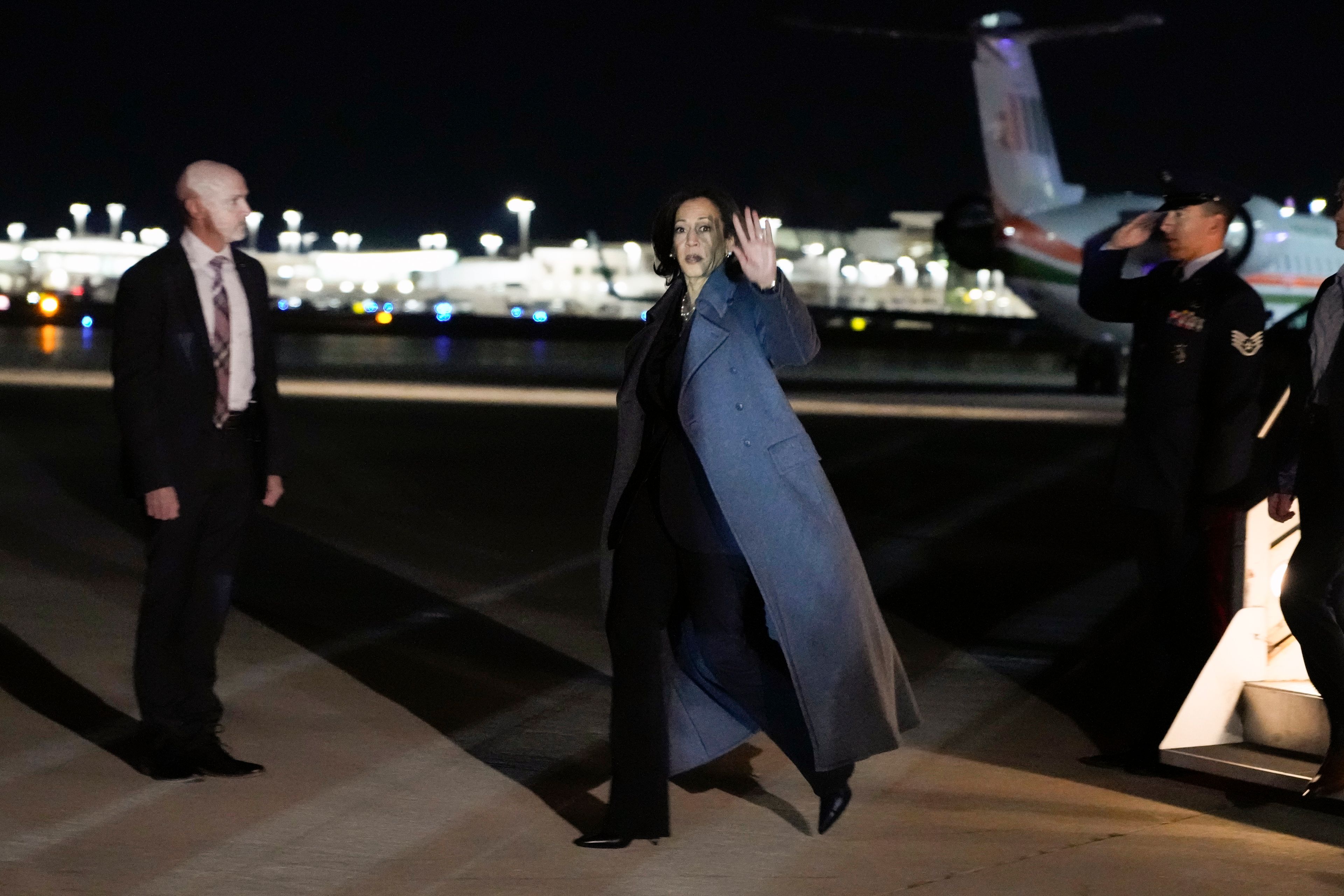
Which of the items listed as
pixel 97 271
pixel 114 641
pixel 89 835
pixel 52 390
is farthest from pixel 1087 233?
pixel 97 271

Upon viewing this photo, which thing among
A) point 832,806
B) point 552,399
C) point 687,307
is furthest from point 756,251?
point 552,399

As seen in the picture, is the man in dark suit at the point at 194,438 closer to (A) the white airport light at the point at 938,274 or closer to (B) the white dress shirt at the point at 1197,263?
(B) the white dress shirt at the point at 1197,263

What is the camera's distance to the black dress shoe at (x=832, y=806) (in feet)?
15.5

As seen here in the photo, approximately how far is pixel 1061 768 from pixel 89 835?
283 cm

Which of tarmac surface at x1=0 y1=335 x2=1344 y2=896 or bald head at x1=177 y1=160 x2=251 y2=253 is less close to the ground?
bald head at x1=177 y1=160 x2=251 y2=253

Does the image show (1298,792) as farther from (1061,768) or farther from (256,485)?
(256,485)

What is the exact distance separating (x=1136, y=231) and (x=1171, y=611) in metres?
1.16

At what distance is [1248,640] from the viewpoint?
545 cm

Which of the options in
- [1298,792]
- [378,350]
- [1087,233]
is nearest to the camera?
[1298,792]

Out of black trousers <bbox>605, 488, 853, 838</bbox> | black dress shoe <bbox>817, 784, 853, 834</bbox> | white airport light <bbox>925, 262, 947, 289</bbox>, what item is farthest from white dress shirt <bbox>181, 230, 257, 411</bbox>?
white airport light <bbox>925, 262, 947, 289</bbox>

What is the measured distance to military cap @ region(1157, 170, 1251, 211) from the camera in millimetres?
5461

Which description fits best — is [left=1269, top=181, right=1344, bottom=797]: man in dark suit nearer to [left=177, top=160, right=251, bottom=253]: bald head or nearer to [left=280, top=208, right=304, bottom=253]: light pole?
[left=177, top=160, right=251, bottom=253]: bald head

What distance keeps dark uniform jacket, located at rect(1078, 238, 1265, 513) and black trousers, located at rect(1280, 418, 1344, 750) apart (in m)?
0.36

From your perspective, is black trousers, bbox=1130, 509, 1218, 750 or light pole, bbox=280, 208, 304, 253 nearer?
black trousers, bbox=1130, 509, 1218, 750
